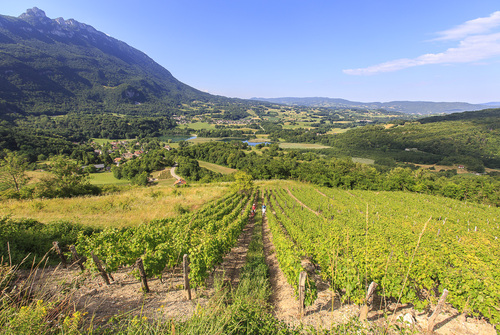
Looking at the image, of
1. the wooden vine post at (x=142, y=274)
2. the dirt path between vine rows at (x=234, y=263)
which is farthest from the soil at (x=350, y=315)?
the wooden vine post at (x=142, y=274)

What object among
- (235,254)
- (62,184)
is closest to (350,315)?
(235,254)

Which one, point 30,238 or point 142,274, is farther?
point 30,238

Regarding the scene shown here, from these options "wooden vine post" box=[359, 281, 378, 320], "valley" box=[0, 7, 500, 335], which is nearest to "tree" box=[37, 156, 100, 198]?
"valley" box=[0, 7, 500, 335]

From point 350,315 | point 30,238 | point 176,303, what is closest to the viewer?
point 176,303

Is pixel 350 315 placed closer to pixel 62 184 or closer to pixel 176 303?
pixel 176 303

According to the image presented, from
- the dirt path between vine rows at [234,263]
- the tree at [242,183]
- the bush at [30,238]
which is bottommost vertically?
the tree at [242,183]

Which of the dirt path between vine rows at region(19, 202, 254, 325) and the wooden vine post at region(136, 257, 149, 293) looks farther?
the wooden vine post at region(136, 257, 149, 293)

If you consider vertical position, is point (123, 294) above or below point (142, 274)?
below

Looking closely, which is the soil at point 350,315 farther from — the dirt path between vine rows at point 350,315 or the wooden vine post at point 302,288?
the wooden vine post at point 302,288

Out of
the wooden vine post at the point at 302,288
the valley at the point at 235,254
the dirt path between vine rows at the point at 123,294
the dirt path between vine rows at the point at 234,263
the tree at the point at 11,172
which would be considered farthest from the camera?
the tree at the point at 11,172

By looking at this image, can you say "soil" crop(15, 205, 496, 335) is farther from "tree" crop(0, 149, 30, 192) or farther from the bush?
"tree" crop(0, 149, 30, 192)

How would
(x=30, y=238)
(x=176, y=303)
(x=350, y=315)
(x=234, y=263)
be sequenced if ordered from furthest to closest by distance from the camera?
(x=234, y=263) < (x=30, y=238) < (x=350, y=315) < (x=176, y=303)

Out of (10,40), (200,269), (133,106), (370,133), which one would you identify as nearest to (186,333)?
(200,269)

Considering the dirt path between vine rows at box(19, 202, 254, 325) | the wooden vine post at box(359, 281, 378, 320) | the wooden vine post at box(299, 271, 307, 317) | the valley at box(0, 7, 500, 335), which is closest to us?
the valley at box(0, 7, 500, 335)
